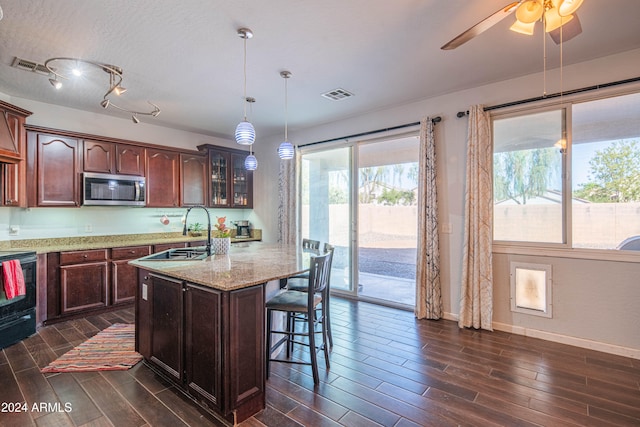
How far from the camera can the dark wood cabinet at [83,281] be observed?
3645 mm

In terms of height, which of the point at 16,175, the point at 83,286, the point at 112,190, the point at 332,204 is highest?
the point at 16,175

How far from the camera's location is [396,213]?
4.38m

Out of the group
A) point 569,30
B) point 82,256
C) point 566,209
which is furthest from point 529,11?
point 82,256

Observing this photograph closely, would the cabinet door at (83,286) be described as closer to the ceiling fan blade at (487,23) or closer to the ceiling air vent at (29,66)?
the ceiling air vent at (29,66)

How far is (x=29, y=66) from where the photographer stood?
116 inches

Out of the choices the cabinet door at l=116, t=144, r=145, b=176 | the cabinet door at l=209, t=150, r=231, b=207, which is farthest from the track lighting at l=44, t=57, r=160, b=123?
the cabinet door at l=209, t=150, r=231, b=207

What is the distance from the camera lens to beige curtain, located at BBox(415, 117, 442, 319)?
3.73m

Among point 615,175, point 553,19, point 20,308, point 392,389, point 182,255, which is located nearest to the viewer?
point 553,19

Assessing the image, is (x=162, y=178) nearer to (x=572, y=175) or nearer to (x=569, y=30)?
(x=569, y=30)

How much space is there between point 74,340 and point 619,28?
5687 mm

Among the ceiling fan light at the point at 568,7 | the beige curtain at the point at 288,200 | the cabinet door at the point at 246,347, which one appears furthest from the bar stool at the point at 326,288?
the beige curtain at the point at 288,200

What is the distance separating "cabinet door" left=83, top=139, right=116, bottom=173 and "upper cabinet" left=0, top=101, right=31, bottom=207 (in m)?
0.61

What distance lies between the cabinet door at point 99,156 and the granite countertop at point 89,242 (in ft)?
3.20

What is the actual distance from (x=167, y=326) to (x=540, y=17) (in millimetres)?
3185
